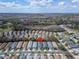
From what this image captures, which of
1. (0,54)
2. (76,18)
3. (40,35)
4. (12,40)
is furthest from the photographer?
(76,18)

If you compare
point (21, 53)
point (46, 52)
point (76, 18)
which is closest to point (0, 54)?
point (21, 53)

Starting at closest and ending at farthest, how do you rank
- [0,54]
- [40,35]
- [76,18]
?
[0,54] < [40,35] < [76,18]

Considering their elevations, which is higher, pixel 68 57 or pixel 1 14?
pixel 1 14

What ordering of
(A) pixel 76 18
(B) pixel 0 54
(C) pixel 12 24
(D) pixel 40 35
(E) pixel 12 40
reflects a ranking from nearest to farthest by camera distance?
1. (B) pixel 0 54
2. (E) pixel 12 40
3. (D) pixel 40 35
4. (C) pixel 12 24
5. (A) pixel 76 18

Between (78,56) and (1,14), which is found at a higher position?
(1,14)

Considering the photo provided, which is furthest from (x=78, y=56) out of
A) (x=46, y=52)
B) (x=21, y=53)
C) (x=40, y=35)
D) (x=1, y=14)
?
(x=1, y=14)

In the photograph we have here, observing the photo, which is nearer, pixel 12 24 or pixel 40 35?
pixel 40 35

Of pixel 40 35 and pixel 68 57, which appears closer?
pixel 68 57

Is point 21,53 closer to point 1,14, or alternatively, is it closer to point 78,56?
point 78,56

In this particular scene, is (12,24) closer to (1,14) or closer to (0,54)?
(1,14)
